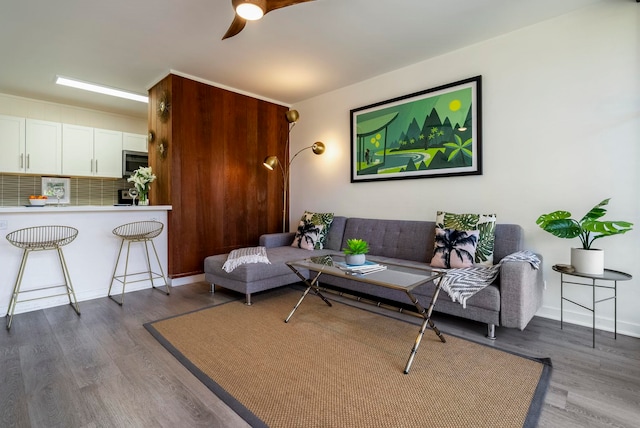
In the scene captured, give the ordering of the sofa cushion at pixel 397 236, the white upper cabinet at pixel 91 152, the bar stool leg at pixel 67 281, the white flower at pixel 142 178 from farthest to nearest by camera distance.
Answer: the white upper cabinet at pixel 91 152, the white flower at pixel 142 178, the sofa cushion at pixel 397 236, the bar stool leg at pixel 67 281

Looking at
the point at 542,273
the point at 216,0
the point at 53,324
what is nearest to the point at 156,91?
the point at 216,0

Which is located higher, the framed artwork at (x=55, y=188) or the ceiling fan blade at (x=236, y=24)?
the ceiling fan blade at (x=236, y=24)

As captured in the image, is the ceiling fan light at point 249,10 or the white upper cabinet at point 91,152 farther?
the white upper cabinet at point 91,152

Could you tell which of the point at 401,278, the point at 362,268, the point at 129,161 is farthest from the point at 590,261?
A: the point at 129,161

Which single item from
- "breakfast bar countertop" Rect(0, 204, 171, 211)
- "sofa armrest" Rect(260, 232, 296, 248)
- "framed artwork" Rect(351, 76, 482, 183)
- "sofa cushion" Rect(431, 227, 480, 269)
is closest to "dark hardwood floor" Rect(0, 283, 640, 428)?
"sofa cushion" Rect(431, 227, 480, 269)

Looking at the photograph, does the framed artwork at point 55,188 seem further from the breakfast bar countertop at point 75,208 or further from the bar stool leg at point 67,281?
the bar stool leg at point 67,281

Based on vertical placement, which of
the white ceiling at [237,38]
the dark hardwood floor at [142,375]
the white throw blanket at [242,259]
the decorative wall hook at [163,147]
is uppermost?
the white ceiling at [237,38]

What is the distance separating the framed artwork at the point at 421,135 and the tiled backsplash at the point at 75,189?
15.2 feet

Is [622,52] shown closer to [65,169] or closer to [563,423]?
[563,423]

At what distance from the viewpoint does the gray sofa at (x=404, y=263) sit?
2.28 metres

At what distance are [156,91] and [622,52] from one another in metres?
4.90

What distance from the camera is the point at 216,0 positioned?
2.47 meters

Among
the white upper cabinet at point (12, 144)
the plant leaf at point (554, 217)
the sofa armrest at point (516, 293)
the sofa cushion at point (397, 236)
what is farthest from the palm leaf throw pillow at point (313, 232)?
the white upper cabinet at point (12, 144)

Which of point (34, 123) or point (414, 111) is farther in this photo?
point (34, 123)
